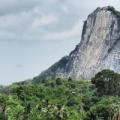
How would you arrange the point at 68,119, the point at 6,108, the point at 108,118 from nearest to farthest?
the point at 68,119, the point at 108,118, the point at 6,108

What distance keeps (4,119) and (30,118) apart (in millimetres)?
5662

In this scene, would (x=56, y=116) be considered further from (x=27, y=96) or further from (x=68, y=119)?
(x=27, y=96)

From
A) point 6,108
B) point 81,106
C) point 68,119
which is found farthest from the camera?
point 81,106

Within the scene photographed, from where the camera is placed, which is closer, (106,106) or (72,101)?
(106,106)

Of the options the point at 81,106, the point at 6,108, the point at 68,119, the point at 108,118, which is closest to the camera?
the point at 68,119

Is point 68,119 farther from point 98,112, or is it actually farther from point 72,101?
point 72,101

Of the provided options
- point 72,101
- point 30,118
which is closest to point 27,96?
point 72,101

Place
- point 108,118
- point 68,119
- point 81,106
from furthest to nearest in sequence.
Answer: point 81,106 < point 108,118 < point 68,119

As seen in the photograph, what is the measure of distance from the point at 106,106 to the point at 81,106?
1508 inches

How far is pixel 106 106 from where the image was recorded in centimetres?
14675

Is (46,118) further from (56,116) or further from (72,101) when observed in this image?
(72,101)

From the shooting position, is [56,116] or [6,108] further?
[6,108]

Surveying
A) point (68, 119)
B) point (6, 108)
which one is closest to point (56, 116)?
point (68, 119)

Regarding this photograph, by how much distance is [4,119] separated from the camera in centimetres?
14200
